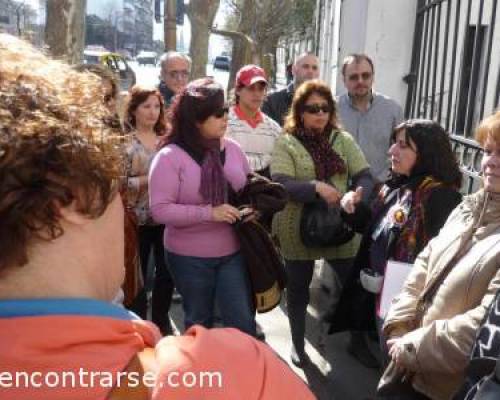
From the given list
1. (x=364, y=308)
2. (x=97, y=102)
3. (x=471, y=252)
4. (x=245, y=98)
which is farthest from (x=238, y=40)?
(x=97, y=102)

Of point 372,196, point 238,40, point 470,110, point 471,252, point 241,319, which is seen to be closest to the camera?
point 471,252

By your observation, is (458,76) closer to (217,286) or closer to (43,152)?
(217,286)

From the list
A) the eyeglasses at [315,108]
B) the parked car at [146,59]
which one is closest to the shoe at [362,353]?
the eyeglasses at [315,108]

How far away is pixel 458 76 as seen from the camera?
363cm

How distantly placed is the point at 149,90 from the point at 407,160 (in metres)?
1.79

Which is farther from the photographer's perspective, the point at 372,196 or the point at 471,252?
the point at 372,196

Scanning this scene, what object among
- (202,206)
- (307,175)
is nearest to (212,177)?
(202,206)

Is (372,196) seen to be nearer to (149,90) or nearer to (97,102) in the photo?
(149,90)

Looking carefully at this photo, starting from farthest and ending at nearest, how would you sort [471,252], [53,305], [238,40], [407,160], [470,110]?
[238,40] → [470,110] → [407,160] → [471,252] → [53,305]

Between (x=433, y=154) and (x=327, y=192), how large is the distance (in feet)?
2.15

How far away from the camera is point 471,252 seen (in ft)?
6.40

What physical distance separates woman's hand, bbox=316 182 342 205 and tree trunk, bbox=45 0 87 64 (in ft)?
14.4

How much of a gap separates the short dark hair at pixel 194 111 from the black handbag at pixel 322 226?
2.50 ft

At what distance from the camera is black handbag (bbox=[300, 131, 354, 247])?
3.12 metres
